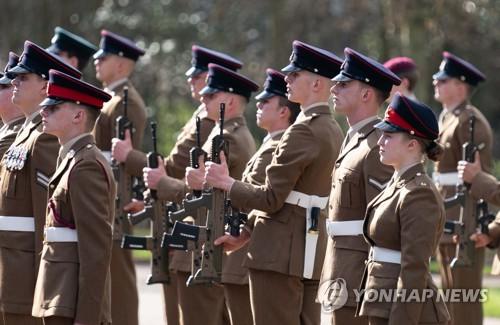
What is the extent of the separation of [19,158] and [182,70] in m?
18.1

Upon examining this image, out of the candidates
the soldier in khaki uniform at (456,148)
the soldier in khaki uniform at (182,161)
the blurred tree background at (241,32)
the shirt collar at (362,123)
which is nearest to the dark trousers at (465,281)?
the soldier in khaki uniform at (456,148)

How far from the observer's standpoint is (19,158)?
8562 millimetres

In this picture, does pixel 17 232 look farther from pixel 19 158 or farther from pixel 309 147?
pixel 309 147

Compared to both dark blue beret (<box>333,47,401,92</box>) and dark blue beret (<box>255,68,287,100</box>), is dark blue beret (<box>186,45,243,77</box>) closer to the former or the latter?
dark blue beret (<box>255,68,287,100</box>)

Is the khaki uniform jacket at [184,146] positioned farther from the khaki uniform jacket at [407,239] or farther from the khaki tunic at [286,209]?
the khaki uniform jacket at [407,239]

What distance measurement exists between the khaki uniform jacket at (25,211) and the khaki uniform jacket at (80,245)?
22.7 inches

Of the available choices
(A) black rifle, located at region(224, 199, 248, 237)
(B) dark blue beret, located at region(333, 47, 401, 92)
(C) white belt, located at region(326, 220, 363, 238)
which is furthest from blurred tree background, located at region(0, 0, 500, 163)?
(C) white belt, located at region(326, 220, 363, 238)

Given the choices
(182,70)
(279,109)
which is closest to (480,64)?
(182,70)

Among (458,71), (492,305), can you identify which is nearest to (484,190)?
(458,71)

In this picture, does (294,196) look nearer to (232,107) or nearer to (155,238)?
(232,107)

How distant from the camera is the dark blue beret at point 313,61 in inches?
347

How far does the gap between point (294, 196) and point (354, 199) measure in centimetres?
69

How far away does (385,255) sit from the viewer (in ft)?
24.5

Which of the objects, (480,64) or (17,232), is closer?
(17,232)
